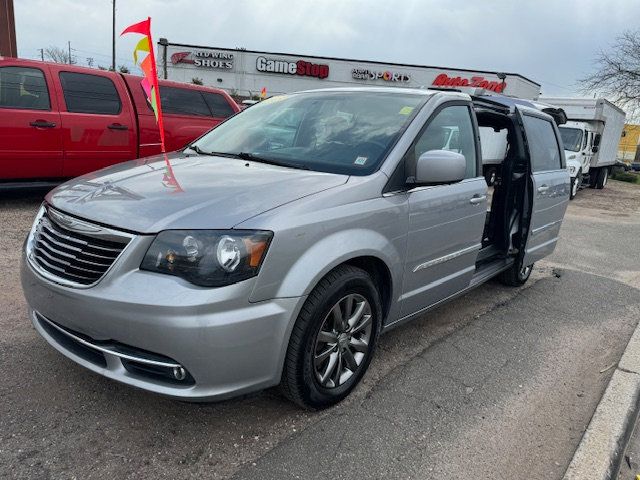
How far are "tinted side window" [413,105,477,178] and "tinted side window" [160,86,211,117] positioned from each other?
16.6 ft

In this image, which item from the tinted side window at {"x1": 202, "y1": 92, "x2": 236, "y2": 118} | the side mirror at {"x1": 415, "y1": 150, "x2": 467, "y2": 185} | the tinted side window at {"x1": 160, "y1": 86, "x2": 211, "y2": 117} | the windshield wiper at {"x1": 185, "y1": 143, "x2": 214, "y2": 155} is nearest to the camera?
the side mirror at {"x1": 415, "y1": 150, "x2": 467, "y2": 185}

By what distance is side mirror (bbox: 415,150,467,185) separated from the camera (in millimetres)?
2939

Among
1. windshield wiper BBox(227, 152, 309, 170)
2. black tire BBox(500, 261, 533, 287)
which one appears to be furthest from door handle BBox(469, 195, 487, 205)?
black tire BBox(500, 261, 533, 287)

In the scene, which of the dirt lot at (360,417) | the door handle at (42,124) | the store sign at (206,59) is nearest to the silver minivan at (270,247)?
the dirt lot at (360,417)

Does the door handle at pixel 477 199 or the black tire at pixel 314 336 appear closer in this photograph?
the black tire at pixel 314 336

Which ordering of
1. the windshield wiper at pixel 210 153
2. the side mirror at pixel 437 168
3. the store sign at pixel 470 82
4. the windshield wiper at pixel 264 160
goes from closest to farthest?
the side mirror at pixel 437 168
the windshield wiper at pixel 264 160
the windshield wiper at pixel 210 153
the store sign at pixel 470 82

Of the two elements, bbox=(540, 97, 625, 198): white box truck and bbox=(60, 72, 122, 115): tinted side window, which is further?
bbox=(540, 97, 625, 198): white box truck

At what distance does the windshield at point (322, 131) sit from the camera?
3.08 meters

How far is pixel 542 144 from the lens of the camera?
517 cm

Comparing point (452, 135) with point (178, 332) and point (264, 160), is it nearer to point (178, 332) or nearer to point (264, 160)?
point (264, 160)

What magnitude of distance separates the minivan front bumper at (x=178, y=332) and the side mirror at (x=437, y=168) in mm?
Result: 1096

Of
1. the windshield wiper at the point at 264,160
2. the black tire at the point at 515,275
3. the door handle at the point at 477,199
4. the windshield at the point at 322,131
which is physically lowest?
the black tire at the point at 515,275

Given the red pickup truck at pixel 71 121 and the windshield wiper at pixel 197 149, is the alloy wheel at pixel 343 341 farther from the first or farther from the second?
the red pickup truck at pixel 71 121

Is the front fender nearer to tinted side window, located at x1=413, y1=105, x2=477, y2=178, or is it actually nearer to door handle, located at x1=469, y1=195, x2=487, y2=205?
tinted side window, located at x1=413, y1=105, x2=477, y2=178
